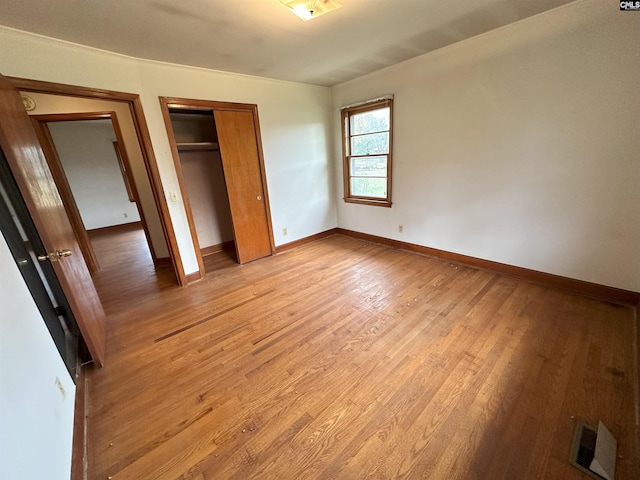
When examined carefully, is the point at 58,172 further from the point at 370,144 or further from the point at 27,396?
the point at 370,144

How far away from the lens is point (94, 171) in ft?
19.8

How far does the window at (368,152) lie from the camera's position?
3541 millimetres

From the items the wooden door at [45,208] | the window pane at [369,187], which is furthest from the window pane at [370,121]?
the wooden door at [45,208]

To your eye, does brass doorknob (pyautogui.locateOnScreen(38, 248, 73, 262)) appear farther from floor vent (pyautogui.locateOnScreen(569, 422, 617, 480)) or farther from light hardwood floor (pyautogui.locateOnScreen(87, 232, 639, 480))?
Result: floor vent (pyautogui.locateOnScreen(569, 422, 617, 480))

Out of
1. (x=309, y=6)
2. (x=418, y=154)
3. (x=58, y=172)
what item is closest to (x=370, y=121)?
(x=418, y=154)

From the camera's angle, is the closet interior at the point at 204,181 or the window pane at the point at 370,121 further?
the closet interior at the point at 204,181

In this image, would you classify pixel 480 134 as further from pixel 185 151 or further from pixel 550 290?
pixel 185 151

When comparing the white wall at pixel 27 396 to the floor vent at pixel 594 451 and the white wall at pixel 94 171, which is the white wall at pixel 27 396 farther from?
the white wall at pixel 94 171

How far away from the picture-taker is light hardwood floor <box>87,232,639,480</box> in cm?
123

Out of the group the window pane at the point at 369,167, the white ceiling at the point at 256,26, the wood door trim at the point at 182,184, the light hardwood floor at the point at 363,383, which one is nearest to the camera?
the light hardwood floor at the point at 363,383

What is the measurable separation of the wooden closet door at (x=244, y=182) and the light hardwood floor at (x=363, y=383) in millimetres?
1096

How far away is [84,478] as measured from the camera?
1216 mm

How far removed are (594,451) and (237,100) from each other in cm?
415

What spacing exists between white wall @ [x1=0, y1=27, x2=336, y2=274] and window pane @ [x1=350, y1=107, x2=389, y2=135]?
0.48 m
